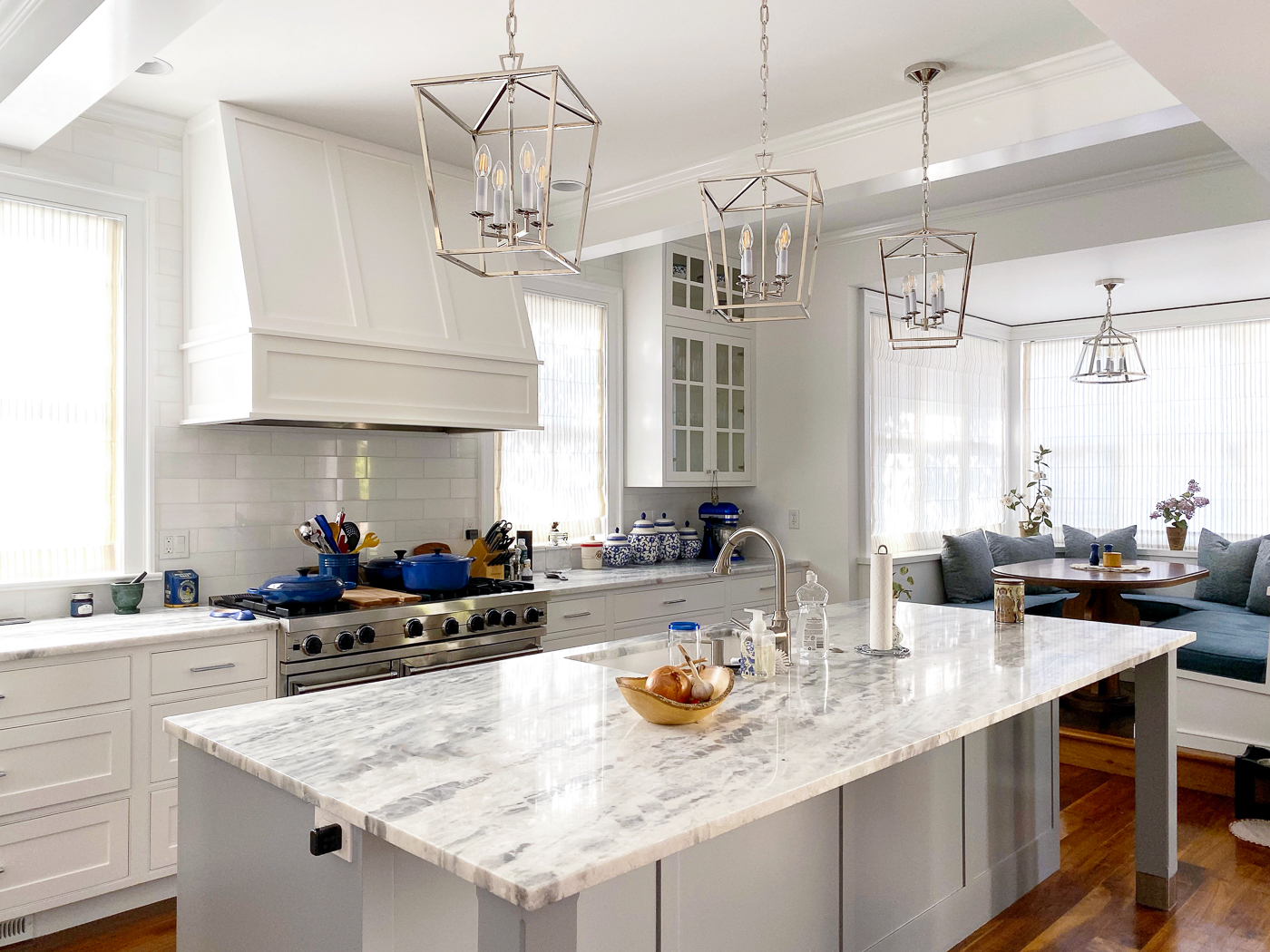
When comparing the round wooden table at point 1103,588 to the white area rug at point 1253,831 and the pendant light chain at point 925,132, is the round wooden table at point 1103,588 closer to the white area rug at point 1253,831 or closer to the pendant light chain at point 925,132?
the white area rug at point 1253,831

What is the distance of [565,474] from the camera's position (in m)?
5.23

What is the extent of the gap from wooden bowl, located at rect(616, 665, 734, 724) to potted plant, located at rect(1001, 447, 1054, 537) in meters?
6.02

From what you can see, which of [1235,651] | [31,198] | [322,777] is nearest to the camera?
[322,777]

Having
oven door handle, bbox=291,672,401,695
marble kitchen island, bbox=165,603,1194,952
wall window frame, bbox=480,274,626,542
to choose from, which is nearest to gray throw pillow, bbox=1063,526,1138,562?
wall window frame, bbox=480,274,626,542

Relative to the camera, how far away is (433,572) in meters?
3.79

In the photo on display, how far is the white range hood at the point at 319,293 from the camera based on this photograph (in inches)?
134

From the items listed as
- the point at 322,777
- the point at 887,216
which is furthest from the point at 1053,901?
the point at 887,216

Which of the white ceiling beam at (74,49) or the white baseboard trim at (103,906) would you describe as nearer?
the white ceiling beam at (74,49)

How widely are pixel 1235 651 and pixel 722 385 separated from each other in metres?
3.09

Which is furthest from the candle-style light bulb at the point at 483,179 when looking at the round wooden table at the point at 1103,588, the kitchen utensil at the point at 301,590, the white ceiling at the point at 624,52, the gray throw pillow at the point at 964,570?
the gray throw pillow at the point at 964,570

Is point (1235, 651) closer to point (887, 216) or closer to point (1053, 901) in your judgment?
point (1053, 901)

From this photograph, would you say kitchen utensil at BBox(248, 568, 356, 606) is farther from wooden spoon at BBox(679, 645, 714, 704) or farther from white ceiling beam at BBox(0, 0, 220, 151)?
wooden spoon at BBox(679, 645, 714, 704)

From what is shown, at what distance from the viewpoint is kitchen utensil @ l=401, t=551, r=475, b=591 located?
3.78 metres

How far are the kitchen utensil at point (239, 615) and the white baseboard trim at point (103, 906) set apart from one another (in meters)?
0.89
